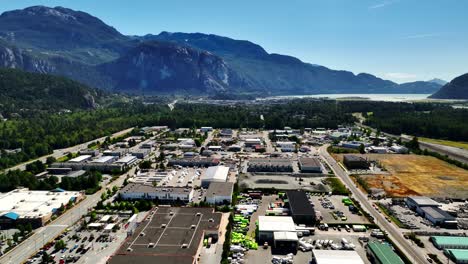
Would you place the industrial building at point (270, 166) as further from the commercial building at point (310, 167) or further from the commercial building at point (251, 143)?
the commercial building at point (251, 143)

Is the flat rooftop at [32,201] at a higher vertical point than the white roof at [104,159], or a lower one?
lower

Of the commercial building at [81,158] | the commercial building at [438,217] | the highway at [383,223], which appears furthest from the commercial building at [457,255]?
the commercial building at [81,158]

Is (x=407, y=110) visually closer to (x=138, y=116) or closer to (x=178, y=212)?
(x=138, y=116)

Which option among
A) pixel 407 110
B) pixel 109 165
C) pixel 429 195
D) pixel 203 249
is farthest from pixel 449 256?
pixel 407 110

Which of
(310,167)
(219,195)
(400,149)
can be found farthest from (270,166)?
(400,149)

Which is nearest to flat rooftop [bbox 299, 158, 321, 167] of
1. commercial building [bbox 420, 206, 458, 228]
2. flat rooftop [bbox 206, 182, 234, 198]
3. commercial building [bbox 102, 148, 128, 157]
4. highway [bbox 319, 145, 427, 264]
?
highway [bbox 319, 145, 427, 264]

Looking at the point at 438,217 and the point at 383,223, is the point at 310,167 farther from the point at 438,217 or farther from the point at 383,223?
the point at 438,217
